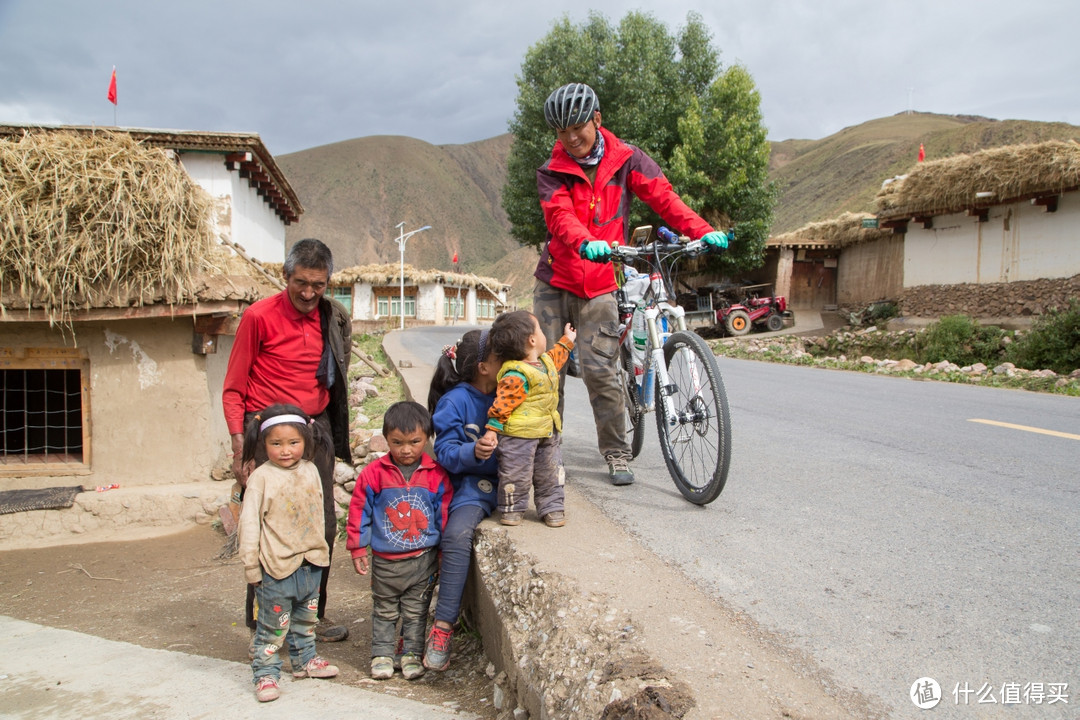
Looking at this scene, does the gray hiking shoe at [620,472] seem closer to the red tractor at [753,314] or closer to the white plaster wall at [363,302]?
the red tractor at [753,314]

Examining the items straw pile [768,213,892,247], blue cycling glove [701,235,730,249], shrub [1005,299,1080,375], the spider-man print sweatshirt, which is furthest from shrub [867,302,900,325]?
the spider-man print sweatshirt

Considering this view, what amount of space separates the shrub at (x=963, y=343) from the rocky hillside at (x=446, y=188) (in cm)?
5667

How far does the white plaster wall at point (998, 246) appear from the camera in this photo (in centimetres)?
Answer: 1333

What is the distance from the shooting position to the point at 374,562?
3.11 metres

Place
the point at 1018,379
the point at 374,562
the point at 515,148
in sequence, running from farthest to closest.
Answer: the point at 515,148
the point at 1018,379
the point at 374,562

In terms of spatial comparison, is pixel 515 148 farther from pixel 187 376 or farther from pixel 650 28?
pixel 187 376

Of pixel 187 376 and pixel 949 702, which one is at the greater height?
pixel 187 376

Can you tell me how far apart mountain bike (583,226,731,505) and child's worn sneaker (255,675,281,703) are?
6.90 ft

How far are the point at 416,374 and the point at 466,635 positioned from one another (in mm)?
5628

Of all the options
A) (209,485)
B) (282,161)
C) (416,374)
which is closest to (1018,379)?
(416,374)

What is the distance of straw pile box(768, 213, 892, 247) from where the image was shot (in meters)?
19.3

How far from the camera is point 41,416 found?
23.9ft

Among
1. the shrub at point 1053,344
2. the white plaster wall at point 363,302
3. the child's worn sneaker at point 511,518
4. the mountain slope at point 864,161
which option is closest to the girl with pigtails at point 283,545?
the child's worn sneaker at point 511,518

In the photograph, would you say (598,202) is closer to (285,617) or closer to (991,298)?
(285,617)
